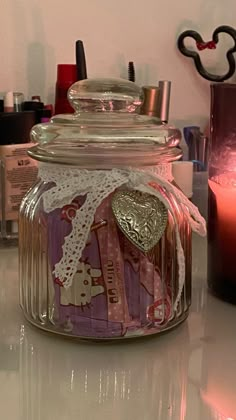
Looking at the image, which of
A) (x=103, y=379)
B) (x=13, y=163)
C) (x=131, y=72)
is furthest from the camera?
(x=131, y=72)

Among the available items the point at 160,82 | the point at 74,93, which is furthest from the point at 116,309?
the point at 160,82

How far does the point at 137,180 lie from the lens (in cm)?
48

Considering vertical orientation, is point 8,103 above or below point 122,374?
above

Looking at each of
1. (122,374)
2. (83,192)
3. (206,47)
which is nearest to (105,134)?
(83,192)

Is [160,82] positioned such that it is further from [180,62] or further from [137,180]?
[137,180]

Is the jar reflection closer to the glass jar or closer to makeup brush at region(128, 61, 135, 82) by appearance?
the glass jar

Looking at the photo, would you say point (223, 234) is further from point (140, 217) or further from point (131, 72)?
point (131, 72)

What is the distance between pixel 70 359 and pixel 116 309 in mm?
44

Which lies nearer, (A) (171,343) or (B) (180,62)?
(A) (171,343)

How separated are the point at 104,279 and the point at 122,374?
62 mm

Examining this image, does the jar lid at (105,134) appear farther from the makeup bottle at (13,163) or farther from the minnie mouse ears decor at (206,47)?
the minnie mouse ears decor at (206,47)

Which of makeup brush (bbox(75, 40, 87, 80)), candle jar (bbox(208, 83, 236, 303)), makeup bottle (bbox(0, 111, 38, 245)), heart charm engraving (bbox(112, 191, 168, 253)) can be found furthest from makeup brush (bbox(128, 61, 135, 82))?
heart charm engraving (bbox(112, 191, 168, 253))

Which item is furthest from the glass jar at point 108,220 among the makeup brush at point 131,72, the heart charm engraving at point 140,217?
the makeup brush at point 131,72

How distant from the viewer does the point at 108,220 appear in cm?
47
